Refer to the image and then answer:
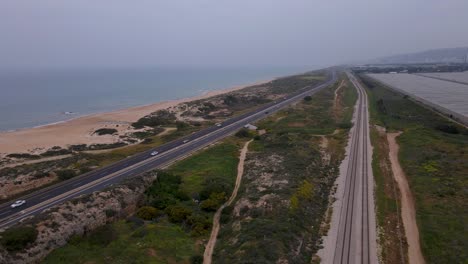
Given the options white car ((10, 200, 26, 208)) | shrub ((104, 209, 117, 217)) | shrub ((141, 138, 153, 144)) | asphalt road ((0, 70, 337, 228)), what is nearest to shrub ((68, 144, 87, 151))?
shrub ((141, 138, 153, 144))

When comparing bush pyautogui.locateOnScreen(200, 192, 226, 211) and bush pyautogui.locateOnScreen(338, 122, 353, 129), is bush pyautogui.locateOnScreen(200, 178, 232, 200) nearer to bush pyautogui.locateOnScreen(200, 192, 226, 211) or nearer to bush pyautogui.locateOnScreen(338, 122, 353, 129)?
bush pyautogui.locateOnScreen(200, 192, 226, 211)

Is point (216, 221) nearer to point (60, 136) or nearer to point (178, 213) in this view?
point (178, 213)

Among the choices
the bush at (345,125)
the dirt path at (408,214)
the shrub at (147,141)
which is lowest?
the dirt path at (408,214)

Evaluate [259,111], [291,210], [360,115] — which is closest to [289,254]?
[291,210]

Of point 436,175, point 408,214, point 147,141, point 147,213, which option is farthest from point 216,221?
point 147,141

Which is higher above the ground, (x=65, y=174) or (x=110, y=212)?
(x=65, y=174)

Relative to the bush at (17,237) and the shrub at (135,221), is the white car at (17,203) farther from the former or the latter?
the shrub at (135,221)

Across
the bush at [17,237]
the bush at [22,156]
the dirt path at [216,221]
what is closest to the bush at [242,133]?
the dirt path at [216,221]
